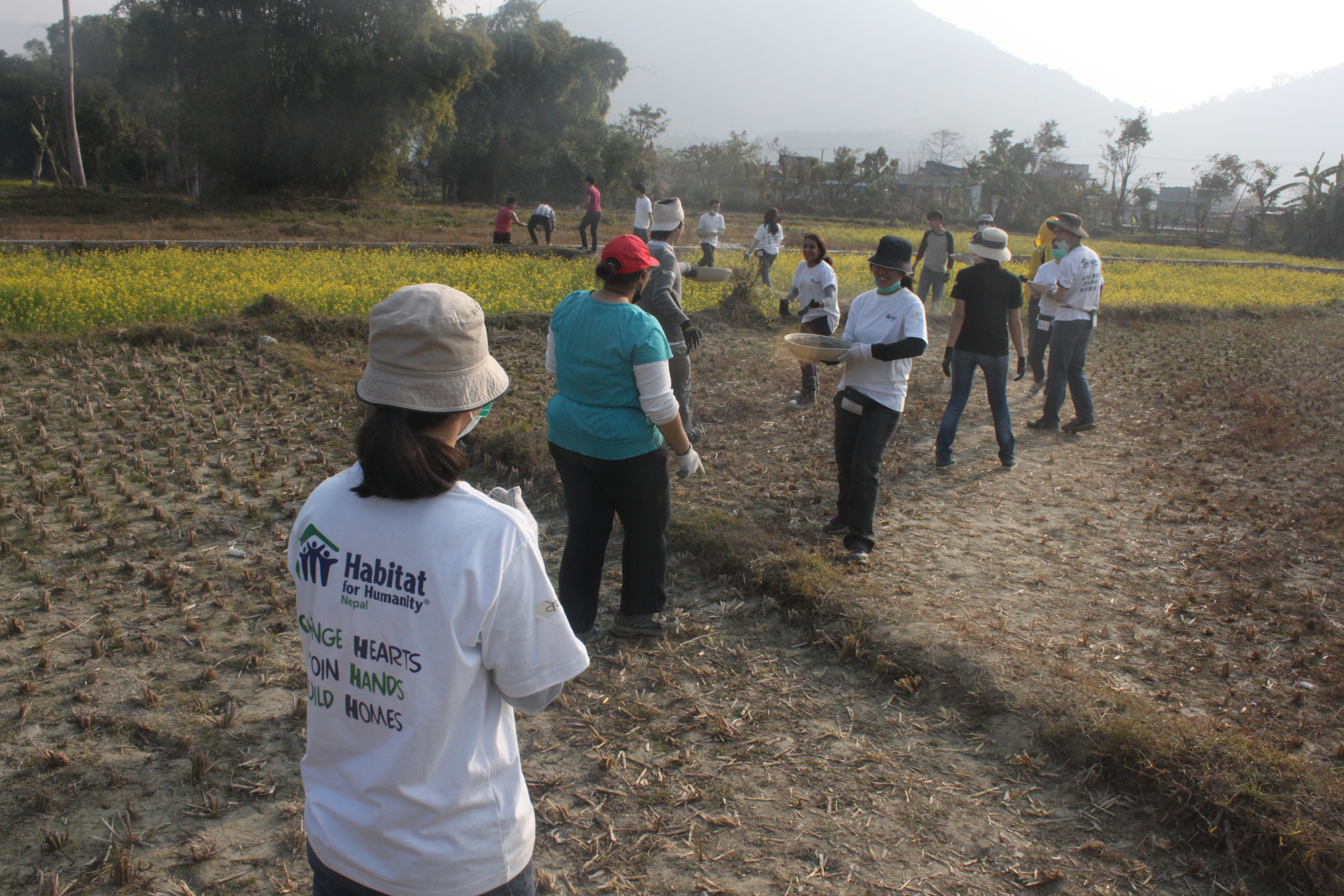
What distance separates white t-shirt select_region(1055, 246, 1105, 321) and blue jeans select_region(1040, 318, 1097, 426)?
0.08 metres

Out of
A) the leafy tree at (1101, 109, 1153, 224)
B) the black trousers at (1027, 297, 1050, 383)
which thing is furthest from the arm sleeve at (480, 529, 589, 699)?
the leafy tree at (1101, 109, 1153, 224)

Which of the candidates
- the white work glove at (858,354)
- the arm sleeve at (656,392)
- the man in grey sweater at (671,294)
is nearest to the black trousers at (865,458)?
the white work glove at (858,354)

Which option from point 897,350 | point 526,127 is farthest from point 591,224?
point 526,127

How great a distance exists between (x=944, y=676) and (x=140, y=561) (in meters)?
Answer: 4.09

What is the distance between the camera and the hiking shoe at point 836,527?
5320 millimetres

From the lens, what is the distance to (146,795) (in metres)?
2.94

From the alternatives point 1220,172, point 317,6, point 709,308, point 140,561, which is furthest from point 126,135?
point 1220,172

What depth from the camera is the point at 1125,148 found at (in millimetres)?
57781

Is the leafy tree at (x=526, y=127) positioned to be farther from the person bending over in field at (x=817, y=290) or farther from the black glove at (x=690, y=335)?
the black glove at (x=690, y=335)

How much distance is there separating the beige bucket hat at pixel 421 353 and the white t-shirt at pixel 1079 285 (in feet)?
23.0

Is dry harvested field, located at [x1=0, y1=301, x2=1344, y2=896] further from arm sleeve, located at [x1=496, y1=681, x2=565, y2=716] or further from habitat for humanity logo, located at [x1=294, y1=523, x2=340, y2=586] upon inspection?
habitat for humanity logo, located at [x1=294, y1=523, x2=340, y2=586]

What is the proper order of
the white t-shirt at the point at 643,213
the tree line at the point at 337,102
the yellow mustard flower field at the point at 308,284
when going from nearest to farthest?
the yellow mustard flower field at the point at 308,284 < the white t-shirt at the point at 643,213 < the tree line at the point at 337,102

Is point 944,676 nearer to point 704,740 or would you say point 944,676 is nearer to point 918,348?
point 704,740

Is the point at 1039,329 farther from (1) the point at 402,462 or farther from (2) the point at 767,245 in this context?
(1) the point at 402,462
